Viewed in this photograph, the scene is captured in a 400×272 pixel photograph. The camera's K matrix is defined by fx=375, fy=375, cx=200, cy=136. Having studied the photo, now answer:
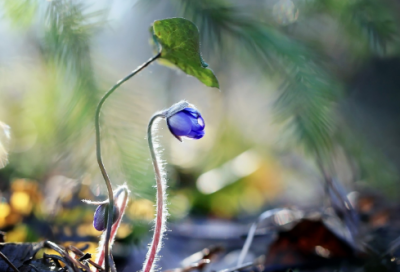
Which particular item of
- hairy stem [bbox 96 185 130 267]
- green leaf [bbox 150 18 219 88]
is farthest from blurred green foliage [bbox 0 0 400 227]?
green leaf [bbox 150 18 219 88]

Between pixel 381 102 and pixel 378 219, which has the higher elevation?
pixel 381 102

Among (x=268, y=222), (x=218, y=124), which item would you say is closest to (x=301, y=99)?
(x=268, y=222)

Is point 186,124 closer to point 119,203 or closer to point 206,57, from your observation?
point 119,203

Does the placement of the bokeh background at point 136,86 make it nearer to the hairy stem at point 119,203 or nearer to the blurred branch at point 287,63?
the blurred branch at point 287,63

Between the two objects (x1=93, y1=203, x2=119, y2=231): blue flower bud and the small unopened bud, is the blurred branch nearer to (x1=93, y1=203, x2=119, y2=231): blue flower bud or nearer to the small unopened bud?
the small unopened bud

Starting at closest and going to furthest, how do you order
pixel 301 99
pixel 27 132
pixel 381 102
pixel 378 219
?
pixel 301 99 < pixel 378 219 < pixel 27 132 < pixel 381 102

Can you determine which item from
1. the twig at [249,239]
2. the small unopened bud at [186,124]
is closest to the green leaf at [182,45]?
the small unopened bud at [186,124]

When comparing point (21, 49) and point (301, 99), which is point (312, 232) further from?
point (21, 49)

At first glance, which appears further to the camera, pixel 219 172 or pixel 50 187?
pixel 219 172
